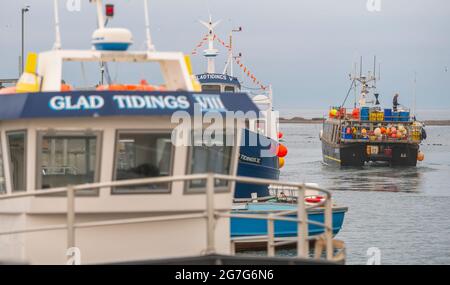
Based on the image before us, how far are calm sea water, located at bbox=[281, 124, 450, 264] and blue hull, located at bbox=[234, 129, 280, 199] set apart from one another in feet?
11.2

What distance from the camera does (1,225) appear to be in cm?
1445

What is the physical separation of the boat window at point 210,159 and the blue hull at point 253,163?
66.3 ft

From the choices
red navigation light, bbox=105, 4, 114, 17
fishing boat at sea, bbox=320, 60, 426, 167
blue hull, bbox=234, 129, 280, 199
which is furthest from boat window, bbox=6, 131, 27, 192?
fishing boat at sea, bbox=320, 60, 426, 167

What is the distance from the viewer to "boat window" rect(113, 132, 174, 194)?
44.1 ft

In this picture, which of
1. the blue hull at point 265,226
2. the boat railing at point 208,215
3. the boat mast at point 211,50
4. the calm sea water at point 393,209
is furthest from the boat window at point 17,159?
the boat mast at point 211,50

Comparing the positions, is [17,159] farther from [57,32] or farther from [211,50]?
[211,50]

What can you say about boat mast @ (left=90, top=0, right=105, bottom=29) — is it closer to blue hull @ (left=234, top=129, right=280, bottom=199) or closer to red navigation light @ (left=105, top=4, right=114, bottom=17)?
red navigation light @ (left=105, top=4, right=114, bottom=17)

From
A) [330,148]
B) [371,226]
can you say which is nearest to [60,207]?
[371,226]

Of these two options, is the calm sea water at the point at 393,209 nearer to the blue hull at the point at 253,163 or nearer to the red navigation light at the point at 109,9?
the blue hull at the point at 253,163

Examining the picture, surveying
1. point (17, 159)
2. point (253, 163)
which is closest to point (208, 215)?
point (17, 159)

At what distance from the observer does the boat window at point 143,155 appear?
13.4m

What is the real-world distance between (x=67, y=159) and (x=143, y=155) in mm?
1026
